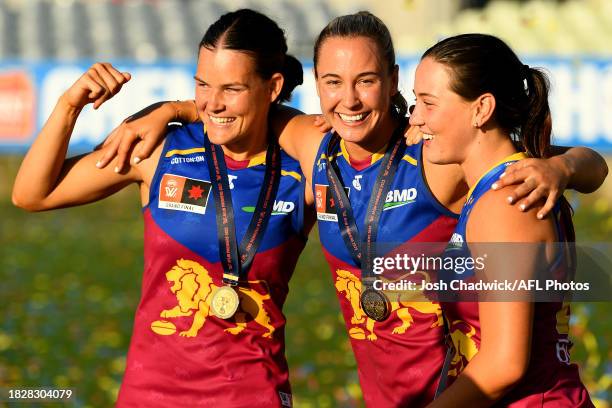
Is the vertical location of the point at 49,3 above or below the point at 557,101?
above

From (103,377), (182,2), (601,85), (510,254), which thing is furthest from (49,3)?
(510,254)

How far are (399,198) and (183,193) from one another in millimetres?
884

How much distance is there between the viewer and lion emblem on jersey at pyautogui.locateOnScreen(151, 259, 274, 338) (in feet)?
14.4

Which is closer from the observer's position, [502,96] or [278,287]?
[502,96]

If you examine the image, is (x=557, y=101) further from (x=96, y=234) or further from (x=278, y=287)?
(x=278, y=287)

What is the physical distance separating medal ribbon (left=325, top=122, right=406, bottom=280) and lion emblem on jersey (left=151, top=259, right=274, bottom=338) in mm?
428

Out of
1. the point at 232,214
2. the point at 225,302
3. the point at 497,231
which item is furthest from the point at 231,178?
the point at 497,231

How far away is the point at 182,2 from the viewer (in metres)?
24.3

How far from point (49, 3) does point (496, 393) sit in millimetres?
22076

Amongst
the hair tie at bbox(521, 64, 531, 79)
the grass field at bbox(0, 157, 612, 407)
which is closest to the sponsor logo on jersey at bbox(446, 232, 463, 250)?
the hair tie at bbox(521, 64, 531, 79)

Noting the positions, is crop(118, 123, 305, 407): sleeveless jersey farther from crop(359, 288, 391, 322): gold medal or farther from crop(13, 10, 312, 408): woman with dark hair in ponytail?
crop(359, 288, 391, 322): gold medal

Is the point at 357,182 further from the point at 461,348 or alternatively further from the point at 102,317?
the point at 102,317

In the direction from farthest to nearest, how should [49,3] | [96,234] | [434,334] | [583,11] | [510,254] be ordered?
[49,3]
[583,11]
[96,234]
[434,334]
[510,254]

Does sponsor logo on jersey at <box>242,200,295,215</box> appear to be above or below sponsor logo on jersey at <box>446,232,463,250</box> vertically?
below
